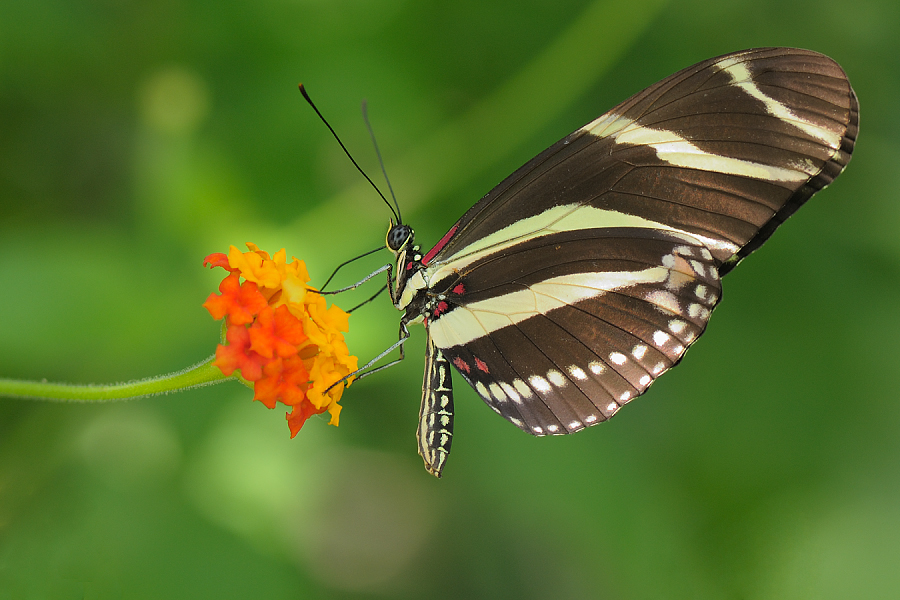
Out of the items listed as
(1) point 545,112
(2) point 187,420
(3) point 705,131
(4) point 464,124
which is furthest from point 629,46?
(2) point 187,420

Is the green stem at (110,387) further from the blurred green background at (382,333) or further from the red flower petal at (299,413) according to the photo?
the blurred green background at (382,333)

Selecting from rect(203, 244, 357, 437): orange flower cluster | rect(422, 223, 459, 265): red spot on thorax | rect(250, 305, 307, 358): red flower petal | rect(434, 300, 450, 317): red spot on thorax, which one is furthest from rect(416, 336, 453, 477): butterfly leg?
rect(250, 305, 307, 358): red flower petal

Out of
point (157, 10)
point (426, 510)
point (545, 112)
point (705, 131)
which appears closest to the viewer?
point (705, 131)

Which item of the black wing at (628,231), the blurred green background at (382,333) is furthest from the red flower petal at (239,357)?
the blurred green background at (382,333)

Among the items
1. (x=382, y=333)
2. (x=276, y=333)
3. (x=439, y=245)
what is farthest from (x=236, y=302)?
(x=382, y=333)

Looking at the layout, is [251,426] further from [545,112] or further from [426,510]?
[545,112]
